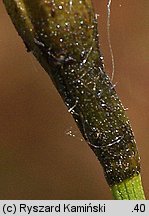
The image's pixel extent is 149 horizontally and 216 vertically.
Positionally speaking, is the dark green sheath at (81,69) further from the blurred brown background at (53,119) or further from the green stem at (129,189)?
the blurred brown background at (53,119)

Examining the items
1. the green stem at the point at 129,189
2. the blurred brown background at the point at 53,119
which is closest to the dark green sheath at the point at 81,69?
the green stem at the point at 129,189

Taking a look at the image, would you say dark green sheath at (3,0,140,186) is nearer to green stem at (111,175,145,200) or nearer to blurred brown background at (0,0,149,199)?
green stem at (111,175,145,200)

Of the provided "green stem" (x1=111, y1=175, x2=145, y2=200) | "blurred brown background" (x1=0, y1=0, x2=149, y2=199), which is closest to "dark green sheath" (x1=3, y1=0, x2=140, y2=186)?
"green stem" (x1=111, y1=175, x2=145, y2=200)

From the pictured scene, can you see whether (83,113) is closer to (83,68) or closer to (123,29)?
(83,68)

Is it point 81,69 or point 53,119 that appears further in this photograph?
point 53,119
